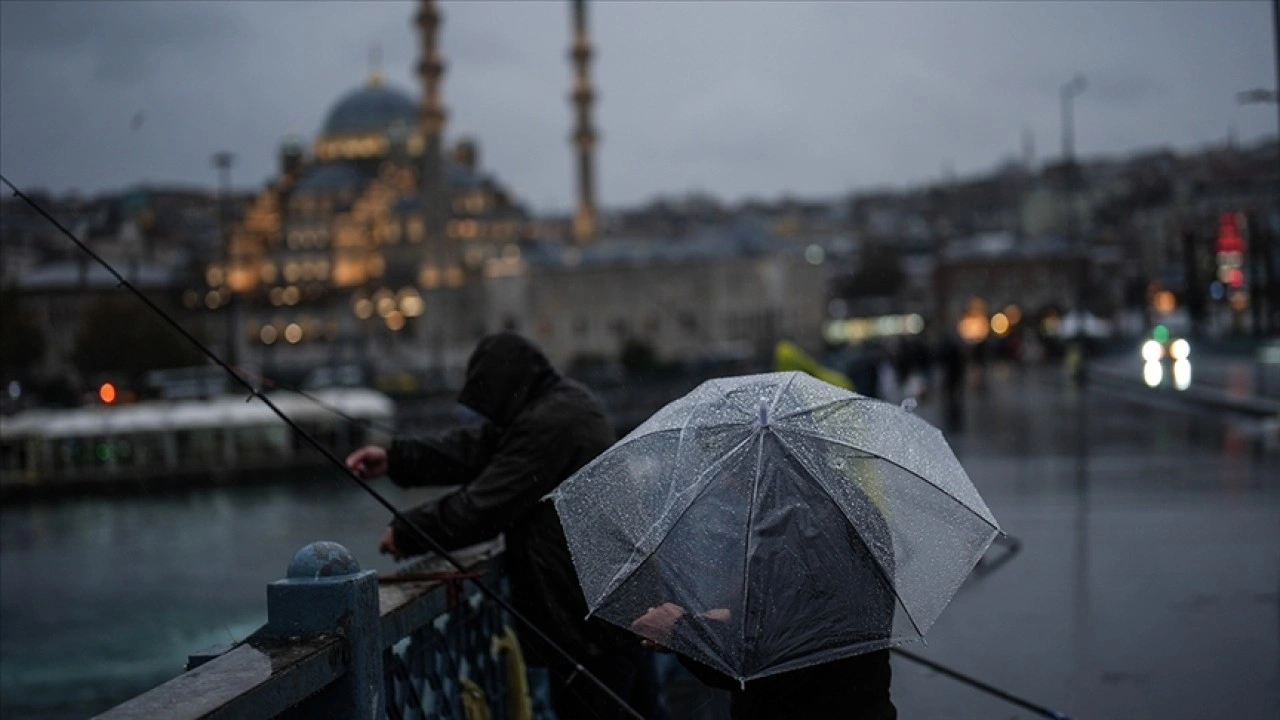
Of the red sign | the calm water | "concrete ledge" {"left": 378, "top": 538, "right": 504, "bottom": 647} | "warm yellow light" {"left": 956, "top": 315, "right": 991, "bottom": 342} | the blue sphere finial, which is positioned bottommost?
the calm water

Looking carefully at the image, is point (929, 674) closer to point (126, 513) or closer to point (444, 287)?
point (126, 513)

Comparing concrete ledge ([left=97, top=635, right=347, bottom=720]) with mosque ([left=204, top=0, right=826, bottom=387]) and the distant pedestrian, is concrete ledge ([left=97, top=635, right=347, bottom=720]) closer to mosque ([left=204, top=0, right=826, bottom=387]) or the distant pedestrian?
the distant pedestrian

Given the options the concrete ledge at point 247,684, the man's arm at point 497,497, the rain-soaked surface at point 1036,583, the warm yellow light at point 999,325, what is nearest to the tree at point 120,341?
the rain-soaked surface at point 1036,583

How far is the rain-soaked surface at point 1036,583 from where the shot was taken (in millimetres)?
7211

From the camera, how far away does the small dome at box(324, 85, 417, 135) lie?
126875 mm

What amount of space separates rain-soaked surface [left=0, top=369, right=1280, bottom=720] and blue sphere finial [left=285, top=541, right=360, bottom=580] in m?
3.53

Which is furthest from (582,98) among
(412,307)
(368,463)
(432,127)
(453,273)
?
(368,463)

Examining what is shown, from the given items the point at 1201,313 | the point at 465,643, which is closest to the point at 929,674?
the point at 465,643

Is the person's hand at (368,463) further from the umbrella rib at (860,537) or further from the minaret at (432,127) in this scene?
the minaret at (432,127)

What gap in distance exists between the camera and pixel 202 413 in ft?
122

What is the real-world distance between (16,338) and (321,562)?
61.1ft

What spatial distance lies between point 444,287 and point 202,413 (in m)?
68.4

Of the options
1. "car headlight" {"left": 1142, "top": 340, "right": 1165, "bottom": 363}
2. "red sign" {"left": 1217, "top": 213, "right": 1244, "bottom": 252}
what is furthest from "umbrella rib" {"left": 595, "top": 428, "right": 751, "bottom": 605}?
"red sign" {"left": 1217, "top": 213, "right": 1244, "bottom": 252}

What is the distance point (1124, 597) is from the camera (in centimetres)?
917
